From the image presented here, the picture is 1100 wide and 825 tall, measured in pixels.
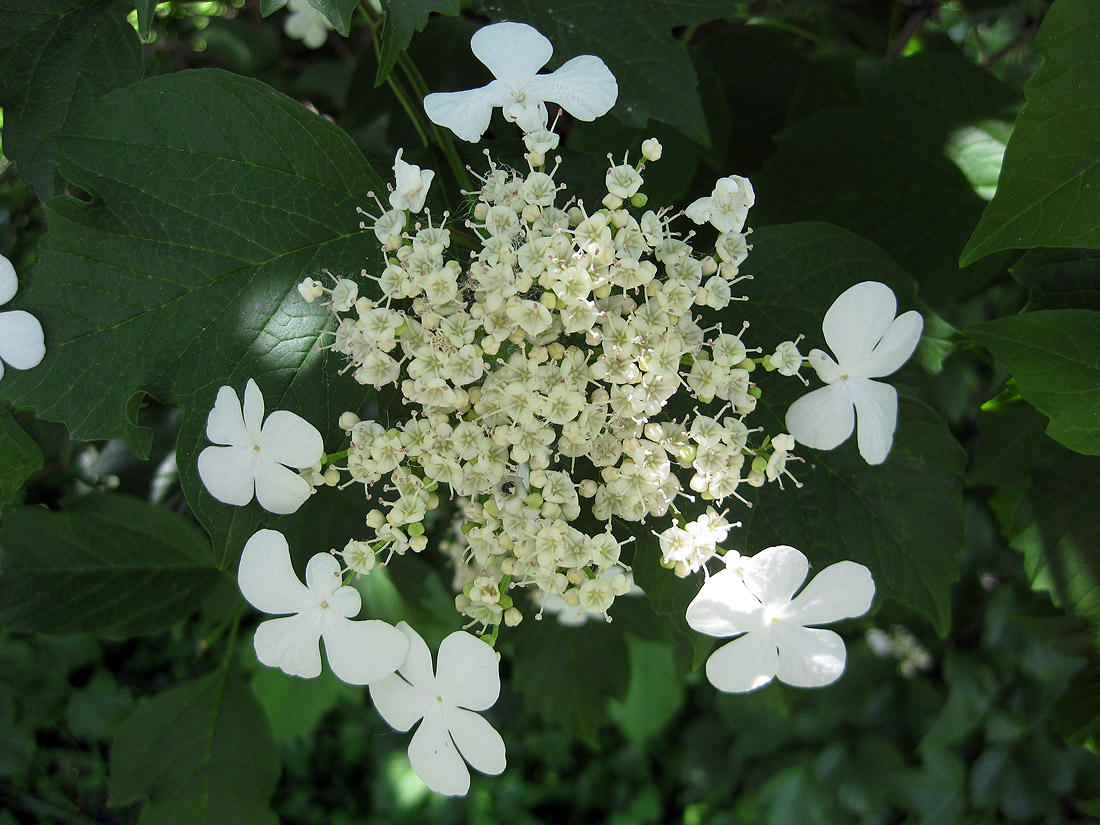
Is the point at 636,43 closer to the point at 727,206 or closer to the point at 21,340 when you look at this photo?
the point at 727,206

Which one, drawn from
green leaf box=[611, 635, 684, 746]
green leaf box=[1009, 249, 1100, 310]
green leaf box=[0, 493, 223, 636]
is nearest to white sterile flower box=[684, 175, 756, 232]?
green leaf box=[1009, 249, 1100, 310]

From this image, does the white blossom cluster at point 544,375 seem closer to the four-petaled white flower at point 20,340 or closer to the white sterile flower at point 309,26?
the four-petaled white flower at point 20,340

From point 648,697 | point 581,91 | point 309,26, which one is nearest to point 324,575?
point 581,91

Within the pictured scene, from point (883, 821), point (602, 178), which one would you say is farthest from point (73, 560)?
point (883, 821)

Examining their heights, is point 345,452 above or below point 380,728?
above

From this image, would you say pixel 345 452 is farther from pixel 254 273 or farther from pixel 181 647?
pixel 181 647

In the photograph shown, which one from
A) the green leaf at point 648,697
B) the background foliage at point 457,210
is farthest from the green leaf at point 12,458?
the green leaf at point 648,697
